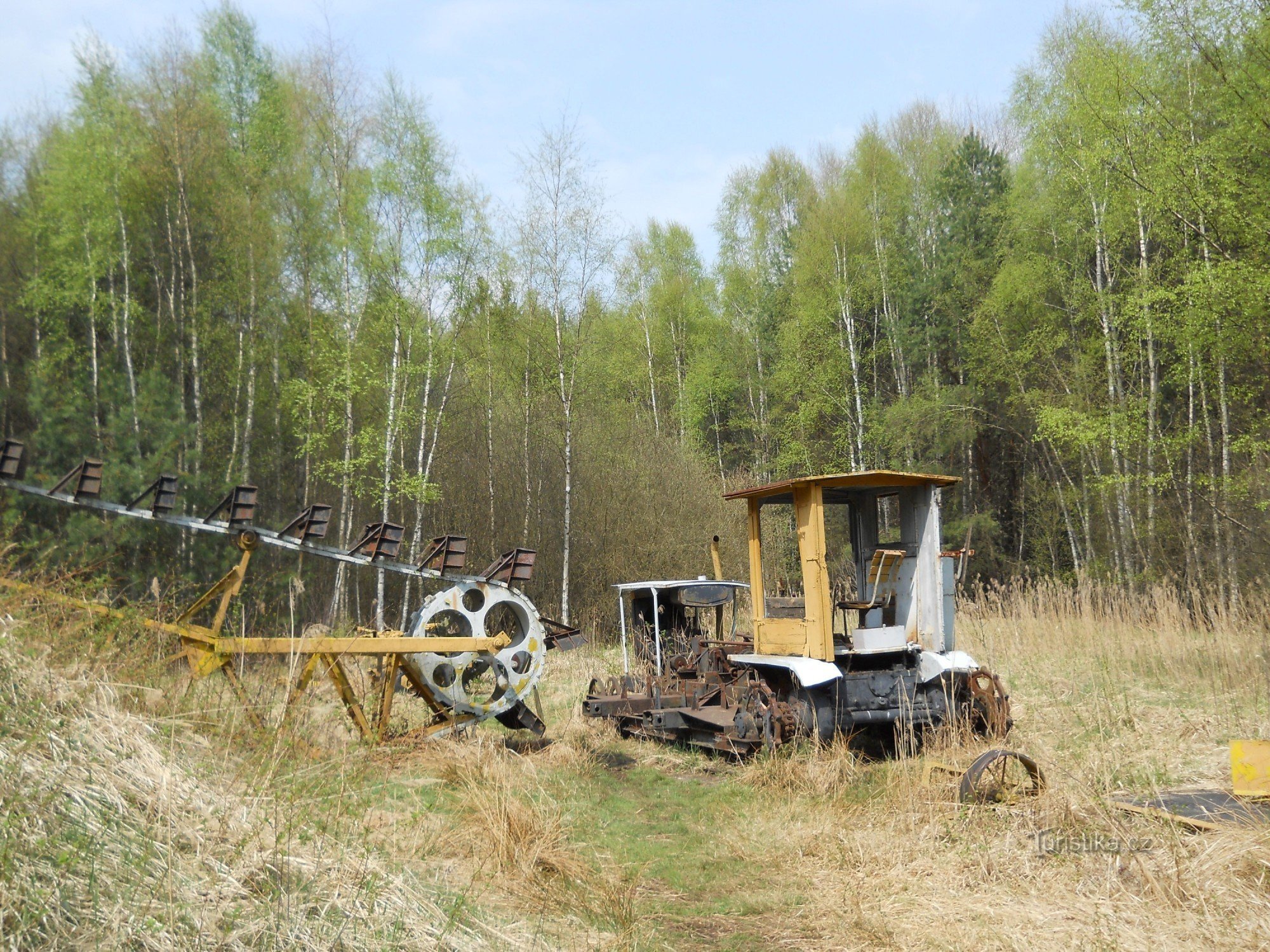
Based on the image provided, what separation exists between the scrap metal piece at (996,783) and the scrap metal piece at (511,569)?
449cm

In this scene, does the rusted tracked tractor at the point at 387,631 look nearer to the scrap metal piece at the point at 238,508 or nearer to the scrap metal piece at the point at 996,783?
the scrap metal piece at the point at 238,508

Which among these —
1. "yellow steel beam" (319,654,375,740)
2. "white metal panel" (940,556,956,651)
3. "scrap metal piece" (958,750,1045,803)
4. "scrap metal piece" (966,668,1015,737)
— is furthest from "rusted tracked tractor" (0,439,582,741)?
"scrap metal piece" (958,750,1045,803)

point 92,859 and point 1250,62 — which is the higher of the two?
point 1250,62

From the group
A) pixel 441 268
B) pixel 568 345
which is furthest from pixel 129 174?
pixel 568 345

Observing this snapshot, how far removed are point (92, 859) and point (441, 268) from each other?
16208mm

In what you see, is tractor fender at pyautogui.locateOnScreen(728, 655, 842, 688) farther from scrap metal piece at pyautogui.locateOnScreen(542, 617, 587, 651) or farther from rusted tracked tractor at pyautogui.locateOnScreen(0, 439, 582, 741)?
rusted tracked tractor at pyautogui.locateOnScreen(0, 439, 582, 741)

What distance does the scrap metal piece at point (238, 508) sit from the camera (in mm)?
7988

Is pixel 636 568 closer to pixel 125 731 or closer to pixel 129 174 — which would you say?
pixel 129 174

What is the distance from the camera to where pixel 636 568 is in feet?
69.2

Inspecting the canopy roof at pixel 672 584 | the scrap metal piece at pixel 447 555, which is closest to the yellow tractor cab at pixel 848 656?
the canopy roof at pixel 672 584

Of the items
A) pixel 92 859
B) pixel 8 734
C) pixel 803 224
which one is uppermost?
pixel 803 224

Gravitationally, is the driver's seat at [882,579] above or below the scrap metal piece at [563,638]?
above

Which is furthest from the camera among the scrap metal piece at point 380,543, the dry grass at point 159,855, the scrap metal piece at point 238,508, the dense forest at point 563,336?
the dense forest at point 563,336

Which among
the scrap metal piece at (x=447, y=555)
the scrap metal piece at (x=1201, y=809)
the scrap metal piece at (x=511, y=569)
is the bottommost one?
the scrap metal piece at (x=1201, y=809)
